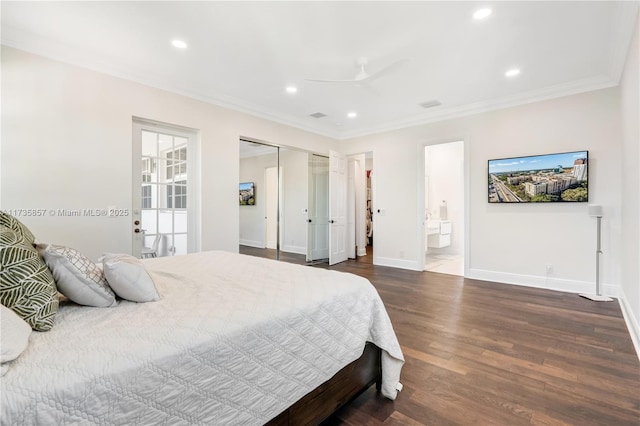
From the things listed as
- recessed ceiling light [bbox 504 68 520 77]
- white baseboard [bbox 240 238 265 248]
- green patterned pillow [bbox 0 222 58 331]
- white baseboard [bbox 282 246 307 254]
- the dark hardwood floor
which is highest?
recessed ceiling light [bbox 504 68 520 77]

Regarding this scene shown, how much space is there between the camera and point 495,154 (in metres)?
4.54

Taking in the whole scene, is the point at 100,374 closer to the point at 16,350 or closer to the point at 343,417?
the point at 16,350

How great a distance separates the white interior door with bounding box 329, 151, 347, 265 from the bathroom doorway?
6.51 feet

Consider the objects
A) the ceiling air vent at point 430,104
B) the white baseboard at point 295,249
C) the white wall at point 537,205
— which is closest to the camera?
the white wall at point 537,205

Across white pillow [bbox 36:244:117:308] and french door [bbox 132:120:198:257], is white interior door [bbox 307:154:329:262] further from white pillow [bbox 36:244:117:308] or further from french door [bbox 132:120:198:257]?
white pillow [bbox 36:244:117:308]

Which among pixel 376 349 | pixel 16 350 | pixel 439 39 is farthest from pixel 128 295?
pixel 439 39

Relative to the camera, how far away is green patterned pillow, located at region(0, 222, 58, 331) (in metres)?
1.01

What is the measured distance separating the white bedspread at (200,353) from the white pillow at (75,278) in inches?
2.0

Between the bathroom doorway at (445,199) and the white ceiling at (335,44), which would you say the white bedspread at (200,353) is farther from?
the bathroom doorway at (445,199)

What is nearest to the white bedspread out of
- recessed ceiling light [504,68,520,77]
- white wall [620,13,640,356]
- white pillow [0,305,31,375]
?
white pillow [0,305,31,375]

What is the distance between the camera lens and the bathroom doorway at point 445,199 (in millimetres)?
6957

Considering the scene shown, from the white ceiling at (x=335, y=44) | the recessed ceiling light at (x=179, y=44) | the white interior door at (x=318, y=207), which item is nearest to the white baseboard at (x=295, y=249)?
the white interior door at (x=318, y=207)

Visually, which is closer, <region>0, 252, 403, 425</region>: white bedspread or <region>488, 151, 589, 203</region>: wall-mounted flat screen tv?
<region>0, 252, 403, 425</region>: white bedspread

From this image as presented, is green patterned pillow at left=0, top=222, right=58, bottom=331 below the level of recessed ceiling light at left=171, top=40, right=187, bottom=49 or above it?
below
